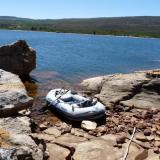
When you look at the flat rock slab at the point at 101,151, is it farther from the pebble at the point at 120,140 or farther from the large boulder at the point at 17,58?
the large boulder at the point at 17,58

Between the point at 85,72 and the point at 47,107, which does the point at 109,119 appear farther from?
the point at 85,72

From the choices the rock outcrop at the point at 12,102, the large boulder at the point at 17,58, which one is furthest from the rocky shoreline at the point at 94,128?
the large boulder at the point at 17,58

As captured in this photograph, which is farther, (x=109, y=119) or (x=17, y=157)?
(x=109, y=119)

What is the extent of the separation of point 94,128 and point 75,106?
3176mm

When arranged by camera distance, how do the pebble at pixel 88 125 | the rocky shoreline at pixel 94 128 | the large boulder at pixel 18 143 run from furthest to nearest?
1. the pebble at pixel 88 125
2. the rocky shoreline at pixel 94 128
3. the large boulder at pixel 18 143

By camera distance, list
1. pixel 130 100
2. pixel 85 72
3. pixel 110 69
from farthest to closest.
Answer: pixel 110 69 → pixel 85 72 → pixel 130 100

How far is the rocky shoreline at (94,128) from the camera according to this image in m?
10.6

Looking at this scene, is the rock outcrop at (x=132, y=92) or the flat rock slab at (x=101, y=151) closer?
the flat rock slab at (x=101, y=151)

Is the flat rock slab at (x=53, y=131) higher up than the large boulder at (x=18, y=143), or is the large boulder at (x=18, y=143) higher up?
the large boulder at (x=18, y=143)

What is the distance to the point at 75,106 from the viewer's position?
72.8 feet

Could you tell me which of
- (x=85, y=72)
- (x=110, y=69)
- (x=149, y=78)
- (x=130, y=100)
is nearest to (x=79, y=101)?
(x=130, y=100)

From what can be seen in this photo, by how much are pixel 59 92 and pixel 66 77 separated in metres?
13.7

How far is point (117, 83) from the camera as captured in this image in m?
28.1

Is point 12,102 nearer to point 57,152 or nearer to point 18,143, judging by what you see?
point 57,152
